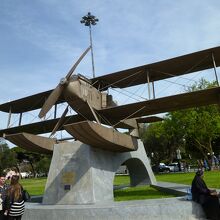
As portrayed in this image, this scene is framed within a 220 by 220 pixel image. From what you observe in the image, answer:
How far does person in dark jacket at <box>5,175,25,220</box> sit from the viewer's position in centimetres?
779

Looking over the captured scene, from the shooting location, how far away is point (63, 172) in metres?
14.1

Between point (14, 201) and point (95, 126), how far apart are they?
5.33 m

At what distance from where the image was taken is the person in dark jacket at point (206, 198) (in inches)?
412

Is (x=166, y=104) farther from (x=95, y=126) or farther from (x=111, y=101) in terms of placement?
(x=95, y=126)

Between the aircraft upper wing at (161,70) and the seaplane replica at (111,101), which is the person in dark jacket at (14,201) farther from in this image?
the aircraft upper wing at (161,70)

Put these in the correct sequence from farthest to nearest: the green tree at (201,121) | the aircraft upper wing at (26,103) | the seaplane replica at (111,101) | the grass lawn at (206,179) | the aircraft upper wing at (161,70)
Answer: the green tree at (201,121) < the aircraft upper wing at (26,103) < the grass lawn at (206,179) < the aircraft upper wing at (161,70) < the seaplane replica at (111,101)

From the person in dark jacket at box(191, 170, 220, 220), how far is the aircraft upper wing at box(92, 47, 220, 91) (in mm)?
6402

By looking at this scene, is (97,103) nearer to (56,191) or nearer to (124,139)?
(124,139)

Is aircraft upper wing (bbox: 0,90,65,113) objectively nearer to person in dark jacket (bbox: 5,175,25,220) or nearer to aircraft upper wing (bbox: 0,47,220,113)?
aircraft upper wing (bbox: 0,47,220,113)

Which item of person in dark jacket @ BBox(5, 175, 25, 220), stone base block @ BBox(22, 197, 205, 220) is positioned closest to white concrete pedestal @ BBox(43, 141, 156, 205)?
stone base block @ BBox(22, 197, 205, 220)

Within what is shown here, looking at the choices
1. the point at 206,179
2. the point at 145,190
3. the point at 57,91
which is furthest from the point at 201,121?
the point at 57,91

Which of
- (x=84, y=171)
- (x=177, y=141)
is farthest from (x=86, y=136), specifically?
(x=177, y=141)

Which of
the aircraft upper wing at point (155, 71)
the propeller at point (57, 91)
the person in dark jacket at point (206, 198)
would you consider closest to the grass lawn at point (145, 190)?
the person in dark jacket at point (206, 198)

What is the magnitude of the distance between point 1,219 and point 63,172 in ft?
19.0
